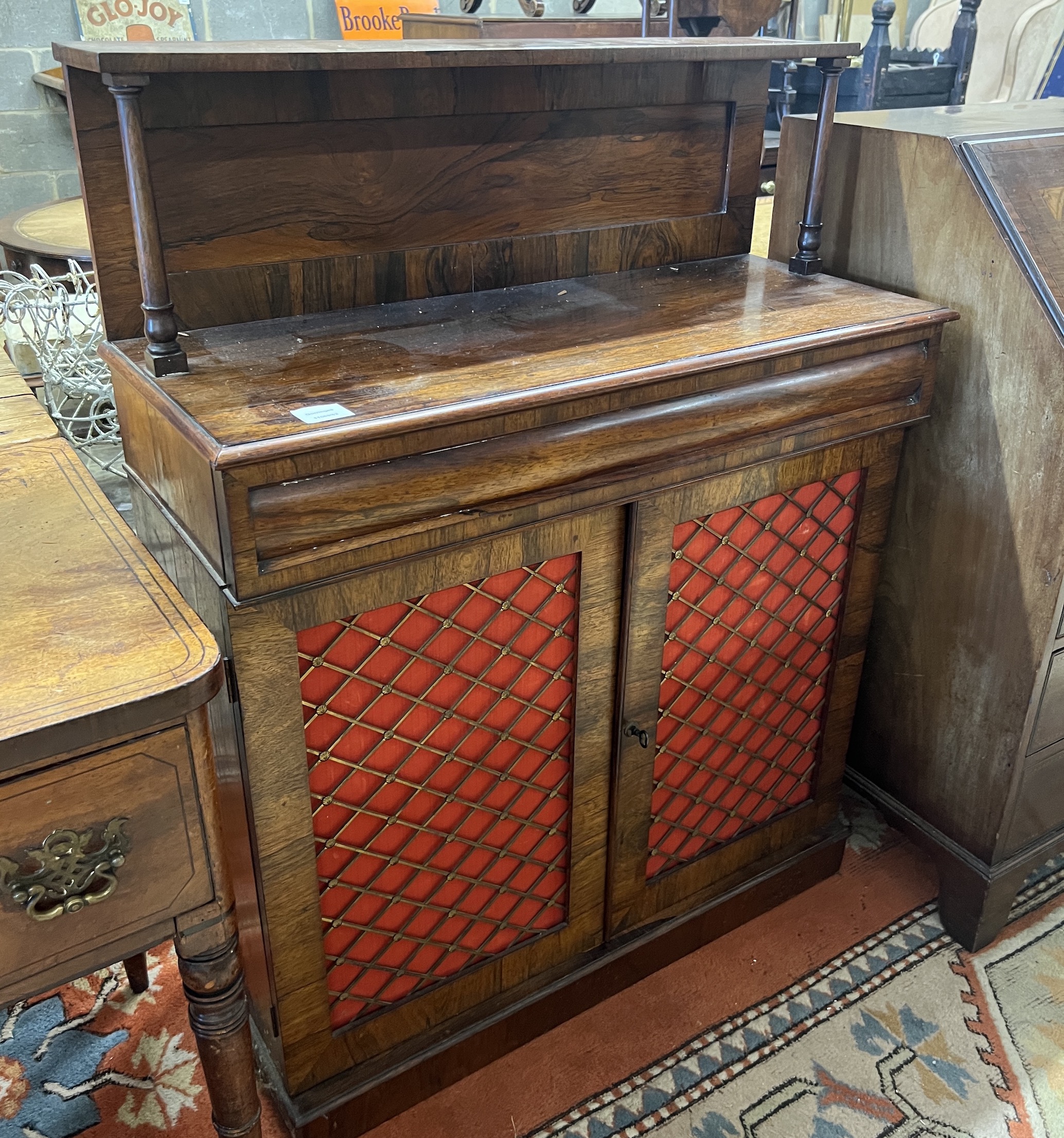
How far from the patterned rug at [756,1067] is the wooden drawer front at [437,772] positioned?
1.03ft

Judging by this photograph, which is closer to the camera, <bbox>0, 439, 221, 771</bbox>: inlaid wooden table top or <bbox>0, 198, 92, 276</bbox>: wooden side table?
<bbox>0, 439, 221, 771</bbox>: inlaid wooden table top

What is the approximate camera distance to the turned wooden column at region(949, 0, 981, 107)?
10.1 ft

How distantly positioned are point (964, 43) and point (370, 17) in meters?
2.66

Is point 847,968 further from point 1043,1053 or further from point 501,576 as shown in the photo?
point 501,576

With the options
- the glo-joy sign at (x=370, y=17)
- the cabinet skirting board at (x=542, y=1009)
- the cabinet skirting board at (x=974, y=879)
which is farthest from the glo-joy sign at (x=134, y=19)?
the cabinet skirting board at (x=974, y=879)

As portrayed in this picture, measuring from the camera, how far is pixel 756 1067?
166cm

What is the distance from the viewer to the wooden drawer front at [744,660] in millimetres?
1517

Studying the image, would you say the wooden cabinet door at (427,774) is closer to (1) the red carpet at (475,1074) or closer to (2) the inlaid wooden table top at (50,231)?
(1) the red carpet at (475,1074)

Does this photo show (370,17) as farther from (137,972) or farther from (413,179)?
(137,972)

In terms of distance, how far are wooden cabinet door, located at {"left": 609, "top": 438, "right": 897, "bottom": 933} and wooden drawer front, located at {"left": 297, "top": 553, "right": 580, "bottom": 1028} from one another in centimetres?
13

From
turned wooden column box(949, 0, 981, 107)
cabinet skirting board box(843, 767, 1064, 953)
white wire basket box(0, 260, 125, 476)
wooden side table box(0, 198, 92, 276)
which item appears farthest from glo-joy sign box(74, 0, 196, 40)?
cabinet skirting board box(843, 767, 1064, 953)

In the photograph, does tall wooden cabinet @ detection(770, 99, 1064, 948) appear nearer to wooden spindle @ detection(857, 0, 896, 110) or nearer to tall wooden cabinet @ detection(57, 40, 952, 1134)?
tall wooden cabinet @ detection(57, 40, 952, 1134)

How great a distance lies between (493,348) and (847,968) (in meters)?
1.29

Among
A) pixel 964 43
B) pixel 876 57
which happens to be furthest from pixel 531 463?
pixel 964 43
